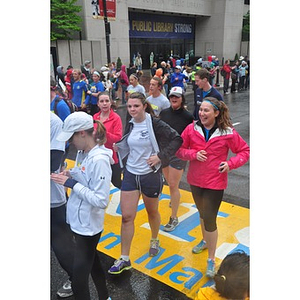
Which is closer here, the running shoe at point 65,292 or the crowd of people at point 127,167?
the crowd of people at point 127,167

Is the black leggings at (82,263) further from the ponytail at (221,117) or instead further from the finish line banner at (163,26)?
the finish line banner at (163,26)

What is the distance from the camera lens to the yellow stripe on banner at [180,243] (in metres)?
2.73

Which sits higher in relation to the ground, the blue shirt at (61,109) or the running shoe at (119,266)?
the blue shirt at (61,109)

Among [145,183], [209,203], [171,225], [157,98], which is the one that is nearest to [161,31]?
[157,98]

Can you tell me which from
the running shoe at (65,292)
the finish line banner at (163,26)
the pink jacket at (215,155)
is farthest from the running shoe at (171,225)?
the finish line banner at (163,26)

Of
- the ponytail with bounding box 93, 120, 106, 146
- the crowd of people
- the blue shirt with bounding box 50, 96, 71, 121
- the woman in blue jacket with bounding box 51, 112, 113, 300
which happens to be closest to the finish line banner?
the crowd of people

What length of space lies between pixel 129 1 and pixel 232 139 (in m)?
5.96

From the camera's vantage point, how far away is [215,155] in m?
2.45

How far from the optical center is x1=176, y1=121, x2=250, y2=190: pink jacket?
242 centimetres

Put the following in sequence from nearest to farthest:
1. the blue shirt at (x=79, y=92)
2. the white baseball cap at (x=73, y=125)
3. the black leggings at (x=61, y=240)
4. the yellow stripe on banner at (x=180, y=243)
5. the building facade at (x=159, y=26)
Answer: the white baseball cap at (x=73, y=125) < the black leggings at (x=61, y=240) < the yellow stripe on banner at (x=180, y=243) < the blue shirt at (x=79, y=92) < the building facade at (x=159, y=26)

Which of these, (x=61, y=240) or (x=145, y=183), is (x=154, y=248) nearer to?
(x=145, y=183)

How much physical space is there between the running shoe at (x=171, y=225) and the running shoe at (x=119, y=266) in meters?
0.77

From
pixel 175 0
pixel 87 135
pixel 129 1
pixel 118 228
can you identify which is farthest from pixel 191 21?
pixel 87 135

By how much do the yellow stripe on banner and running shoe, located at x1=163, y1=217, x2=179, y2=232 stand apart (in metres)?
0.04
